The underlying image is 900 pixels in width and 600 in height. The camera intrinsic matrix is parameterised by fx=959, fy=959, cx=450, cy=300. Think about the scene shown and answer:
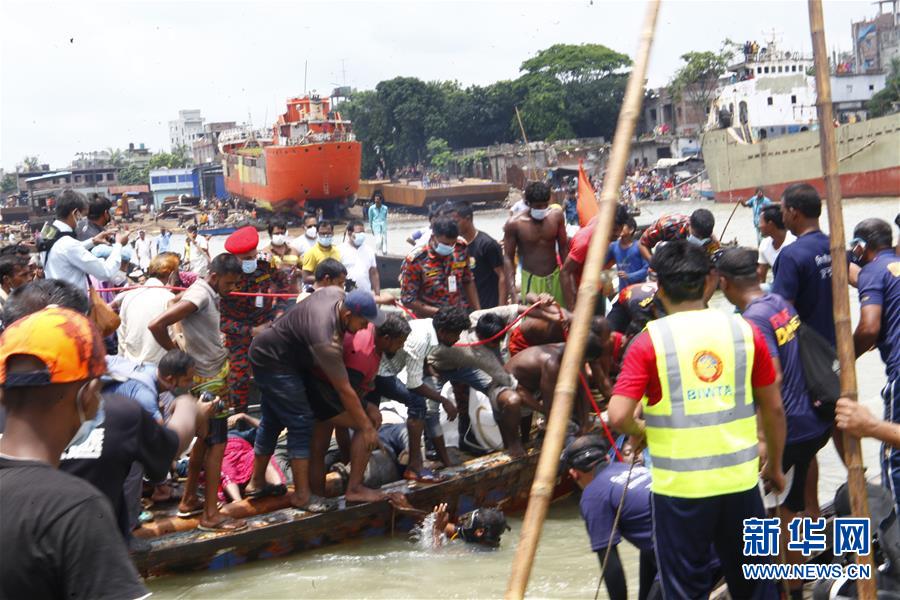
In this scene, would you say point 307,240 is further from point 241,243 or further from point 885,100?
point 885,100

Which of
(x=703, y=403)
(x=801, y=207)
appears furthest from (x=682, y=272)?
(x=801, y=207)

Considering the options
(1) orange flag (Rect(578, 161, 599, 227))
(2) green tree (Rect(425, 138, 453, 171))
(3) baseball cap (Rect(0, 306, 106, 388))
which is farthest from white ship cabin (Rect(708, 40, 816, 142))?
(3) baseball cap (Rect(0, 306, 106, 388))

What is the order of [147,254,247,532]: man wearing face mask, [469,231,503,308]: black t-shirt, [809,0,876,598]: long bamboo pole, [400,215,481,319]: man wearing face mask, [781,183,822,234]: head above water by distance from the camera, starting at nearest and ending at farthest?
[809,0,876,598]: long bamboo pole, [781,183,822,234]: head above water, [147,254,247,532]: man wearing face mask, [400,215,481,319]: man wearing face mask, [469,231,503,308]: black t-shirt

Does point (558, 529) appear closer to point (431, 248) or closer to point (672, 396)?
point (431, 248)

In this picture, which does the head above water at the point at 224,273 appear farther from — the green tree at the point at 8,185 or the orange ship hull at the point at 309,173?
the green tree at the point at 8,185

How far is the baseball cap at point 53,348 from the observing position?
229 centimetres

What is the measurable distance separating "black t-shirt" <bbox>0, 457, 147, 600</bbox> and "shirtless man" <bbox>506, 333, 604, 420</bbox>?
213 inches

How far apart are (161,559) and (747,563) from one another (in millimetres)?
4033

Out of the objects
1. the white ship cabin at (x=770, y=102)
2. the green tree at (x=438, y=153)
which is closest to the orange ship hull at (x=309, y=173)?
the green tree at (x=438, y=153)

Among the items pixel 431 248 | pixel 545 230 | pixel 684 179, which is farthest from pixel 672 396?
pixel 684 179

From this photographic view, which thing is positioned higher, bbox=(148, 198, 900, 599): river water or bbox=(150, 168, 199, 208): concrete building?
bbox=(150, 168, 199, 208): concrete building

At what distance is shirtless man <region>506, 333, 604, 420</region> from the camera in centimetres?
734

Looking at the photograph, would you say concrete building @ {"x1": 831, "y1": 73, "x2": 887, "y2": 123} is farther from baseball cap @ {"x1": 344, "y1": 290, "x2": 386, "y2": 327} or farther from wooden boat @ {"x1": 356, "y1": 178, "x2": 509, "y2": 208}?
baseball cap @ {"x1": 344, "y1": 290, "x2": 386, "y2": 327}

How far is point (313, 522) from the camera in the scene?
695cm
